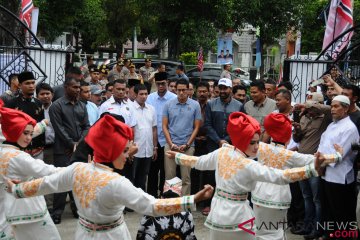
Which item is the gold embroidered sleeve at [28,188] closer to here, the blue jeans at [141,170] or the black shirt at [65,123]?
the black shirt at [65,123]

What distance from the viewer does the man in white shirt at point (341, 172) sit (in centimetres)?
701

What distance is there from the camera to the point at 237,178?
5656 mm

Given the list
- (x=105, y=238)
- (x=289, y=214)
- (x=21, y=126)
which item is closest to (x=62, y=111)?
(x=21, y=126)

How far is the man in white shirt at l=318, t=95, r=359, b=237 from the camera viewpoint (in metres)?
7.01

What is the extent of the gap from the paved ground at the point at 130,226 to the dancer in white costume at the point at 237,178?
2.19 m

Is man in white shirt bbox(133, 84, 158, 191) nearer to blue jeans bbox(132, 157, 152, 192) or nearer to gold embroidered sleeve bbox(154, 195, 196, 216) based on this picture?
blue jeans bbox(132, 157, 152, 192)

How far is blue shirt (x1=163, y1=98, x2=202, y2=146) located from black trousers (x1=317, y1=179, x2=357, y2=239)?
2474 millimetres

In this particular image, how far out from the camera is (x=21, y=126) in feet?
18.7

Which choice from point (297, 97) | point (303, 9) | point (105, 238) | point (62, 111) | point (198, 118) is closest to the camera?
point (105, 238)

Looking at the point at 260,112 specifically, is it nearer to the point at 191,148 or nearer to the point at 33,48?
the point at 191,148

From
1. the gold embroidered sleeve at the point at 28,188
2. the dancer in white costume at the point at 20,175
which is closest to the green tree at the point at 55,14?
the dancer in white costume at the point at 20,175

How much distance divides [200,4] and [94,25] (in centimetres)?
1381

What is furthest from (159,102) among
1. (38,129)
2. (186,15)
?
(186,15)

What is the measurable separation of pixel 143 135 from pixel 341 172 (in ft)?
10.6
